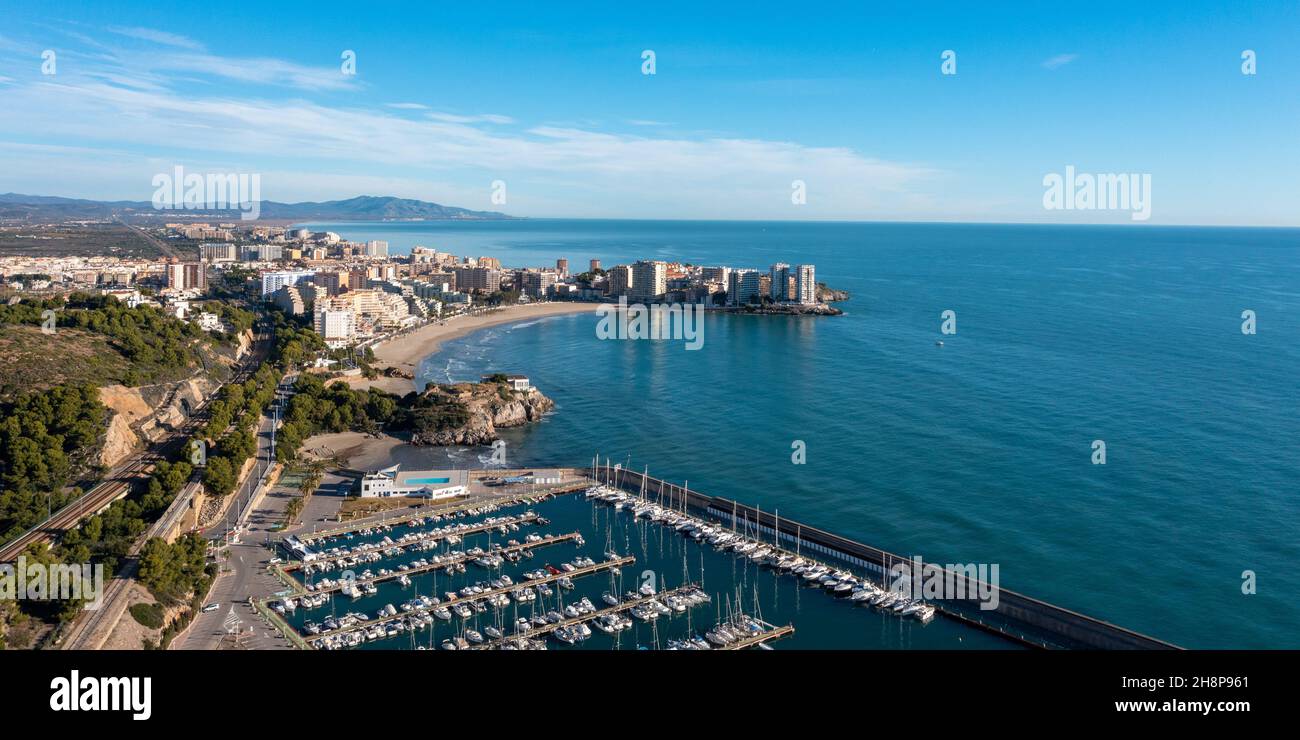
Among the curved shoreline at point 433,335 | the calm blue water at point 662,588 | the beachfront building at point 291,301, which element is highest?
the beachfront building at point 291,301

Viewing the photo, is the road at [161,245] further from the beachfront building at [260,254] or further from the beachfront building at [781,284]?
the beachfront building at [781,284]

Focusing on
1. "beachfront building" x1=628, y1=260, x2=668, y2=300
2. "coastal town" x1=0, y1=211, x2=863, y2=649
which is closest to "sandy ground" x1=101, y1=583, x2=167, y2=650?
"coastal town" x1=0, y1=211, x2=863, y2=649

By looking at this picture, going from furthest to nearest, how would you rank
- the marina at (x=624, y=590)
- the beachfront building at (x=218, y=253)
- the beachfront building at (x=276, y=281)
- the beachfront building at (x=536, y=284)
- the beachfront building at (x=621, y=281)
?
the beachfront building at (x=218, y=253) → the beachfront building at (x=536, y=284) → the beachfront building at (x=621, y=281) → the beachfront building at (x=276, y=281) → the marina at (x=624, y=590)

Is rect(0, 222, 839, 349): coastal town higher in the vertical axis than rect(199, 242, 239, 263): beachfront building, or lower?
lower

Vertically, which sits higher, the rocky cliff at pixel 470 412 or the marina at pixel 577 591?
the rocky cliff at pixel 470 412

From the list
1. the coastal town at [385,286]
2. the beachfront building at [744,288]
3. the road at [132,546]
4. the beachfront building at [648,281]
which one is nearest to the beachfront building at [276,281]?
the coastal town at [385,286]

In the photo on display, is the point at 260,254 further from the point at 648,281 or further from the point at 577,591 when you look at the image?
the point at 577,591

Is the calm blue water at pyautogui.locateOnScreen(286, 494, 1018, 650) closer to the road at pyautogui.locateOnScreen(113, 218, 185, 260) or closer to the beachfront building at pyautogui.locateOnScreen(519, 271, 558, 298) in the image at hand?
the beachfront building at pyautogui.locateOnScreen(519, 271, 558, 298)
